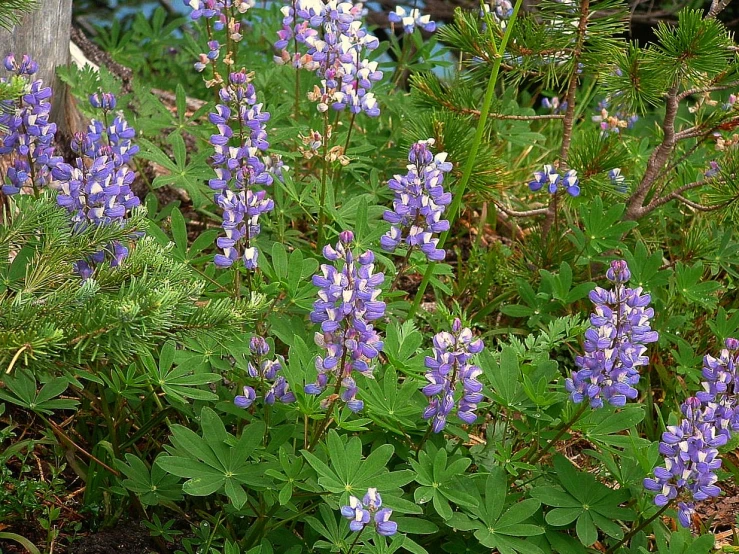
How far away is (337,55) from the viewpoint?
2959 mm

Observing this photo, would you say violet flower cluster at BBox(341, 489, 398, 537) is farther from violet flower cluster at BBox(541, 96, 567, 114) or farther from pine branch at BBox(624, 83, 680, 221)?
violet flower cluster at BBox(541, 96, 567, 114)

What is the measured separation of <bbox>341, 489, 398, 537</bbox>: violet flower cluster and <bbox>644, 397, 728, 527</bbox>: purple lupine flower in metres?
0.72

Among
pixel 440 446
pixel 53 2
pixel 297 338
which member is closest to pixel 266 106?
pixel 53 2

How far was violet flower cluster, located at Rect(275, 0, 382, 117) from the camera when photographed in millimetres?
2908

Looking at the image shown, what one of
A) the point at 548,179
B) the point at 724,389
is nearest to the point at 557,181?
the point at 548,179

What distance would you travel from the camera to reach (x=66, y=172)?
2.35 metres

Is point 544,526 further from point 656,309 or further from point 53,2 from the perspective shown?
point 53,2

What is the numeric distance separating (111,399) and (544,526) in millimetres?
1329

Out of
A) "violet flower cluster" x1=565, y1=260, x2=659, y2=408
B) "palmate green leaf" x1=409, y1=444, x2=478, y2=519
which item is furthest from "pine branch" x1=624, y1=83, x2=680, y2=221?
"palmate green leaf" x1=409, y1=444, x2=478, y2=519

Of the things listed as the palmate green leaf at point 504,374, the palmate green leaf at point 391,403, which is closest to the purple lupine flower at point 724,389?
the palmate green leaf at point 504,374

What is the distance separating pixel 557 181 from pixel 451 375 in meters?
1.28

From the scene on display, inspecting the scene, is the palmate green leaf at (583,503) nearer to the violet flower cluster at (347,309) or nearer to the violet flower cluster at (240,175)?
the violet flower cluster at (347,309)

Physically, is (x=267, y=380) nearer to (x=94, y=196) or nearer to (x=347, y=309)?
(x=347, y=309)

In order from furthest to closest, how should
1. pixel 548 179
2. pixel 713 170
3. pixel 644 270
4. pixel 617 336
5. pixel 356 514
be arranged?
1. pixel 713 170
2. pixel 548 179
3. pixel 644 270
4. pixel 617 336
5. pixel 356 514
